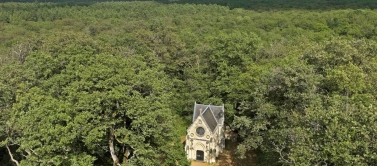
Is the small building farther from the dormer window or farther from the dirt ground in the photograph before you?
the dirt ground

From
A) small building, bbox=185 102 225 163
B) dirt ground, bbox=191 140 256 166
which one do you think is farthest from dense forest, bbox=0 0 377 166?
small building, bbox=185 102 225 163

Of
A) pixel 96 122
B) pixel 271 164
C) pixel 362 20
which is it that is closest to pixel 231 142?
pixel 271 164

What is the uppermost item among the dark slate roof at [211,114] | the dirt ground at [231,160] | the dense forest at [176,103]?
the dense forest at [176,103]

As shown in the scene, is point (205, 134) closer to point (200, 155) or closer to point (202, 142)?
point (202, 142)

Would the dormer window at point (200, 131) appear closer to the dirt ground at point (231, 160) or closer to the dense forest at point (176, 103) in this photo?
the dirt ground at point (231, 160)

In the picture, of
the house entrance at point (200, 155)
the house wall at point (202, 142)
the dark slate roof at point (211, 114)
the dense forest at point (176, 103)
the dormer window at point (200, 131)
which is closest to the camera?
the dense forest at point (176, 103)

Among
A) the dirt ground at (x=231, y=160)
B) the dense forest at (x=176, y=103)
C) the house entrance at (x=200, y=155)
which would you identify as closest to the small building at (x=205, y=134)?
the house entrance at (x=200, y=155)

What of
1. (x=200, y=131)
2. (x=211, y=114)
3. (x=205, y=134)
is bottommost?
(x=205, y=134)

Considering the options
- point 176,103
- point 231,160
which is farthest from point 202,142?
point 176,103
